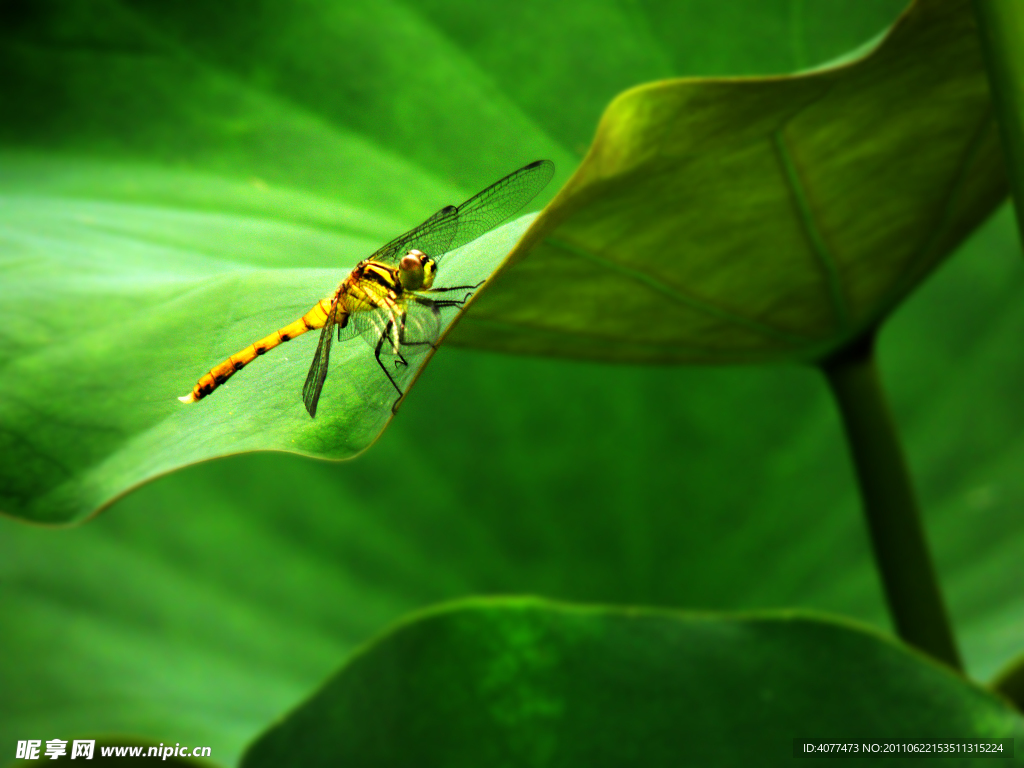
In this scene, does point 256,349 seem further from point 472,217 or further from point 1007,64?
point 1007,64

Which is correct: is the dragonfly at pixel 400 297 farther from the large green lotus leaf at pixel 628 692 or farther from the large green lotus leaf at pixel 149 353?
the large green lotus leaf at pixel 628 692

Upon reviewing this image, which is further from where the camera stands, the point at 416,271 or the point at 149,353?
the point at 416,271

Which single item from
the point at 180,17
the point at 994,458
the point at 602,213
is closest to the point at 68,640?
the point at 180,17

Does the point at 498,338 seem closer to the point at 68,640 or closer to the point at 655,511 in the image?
the point at 655,511

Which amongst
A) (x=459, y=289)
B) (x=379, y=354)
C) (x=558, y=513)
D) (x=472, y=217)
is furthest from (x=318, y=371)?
(x=558, y=513)

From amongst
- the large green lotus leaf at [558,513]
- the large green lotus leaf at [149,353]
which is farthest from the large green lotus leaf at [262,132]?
the large green lotus leaf at [558,513]

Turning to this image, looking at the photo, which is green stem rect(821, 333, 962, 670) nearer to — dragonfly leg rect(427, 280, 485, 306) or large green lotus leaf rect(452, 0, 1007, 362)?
large green lotus leaf rect(452, 0, 1007, 362)
